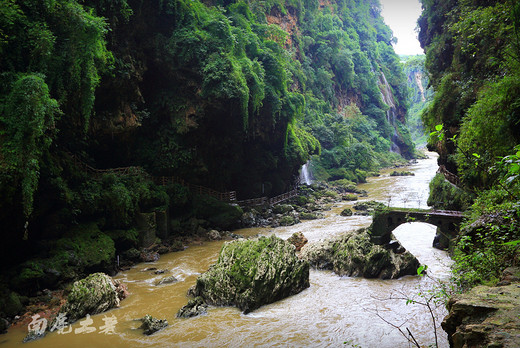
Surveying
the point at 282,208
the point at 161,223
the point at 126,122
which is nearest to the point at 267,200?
the point at 282,208

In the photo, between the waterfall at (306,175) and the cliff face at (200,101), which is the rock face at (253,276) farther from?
the waterfall at (306,175)

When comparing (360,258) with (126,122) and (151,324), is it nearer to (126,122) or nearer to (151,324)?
(151,324)

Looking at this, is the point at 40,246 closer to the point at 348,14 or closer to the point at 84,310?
the point at 84,310

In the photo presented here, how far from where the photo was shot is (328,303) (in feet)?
36.4

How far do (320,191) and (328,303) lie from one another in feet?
81.2

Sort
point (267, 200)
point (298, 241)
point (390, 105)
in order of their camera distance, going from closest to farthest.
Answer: point (298, 241) → point (267, 200) → point (390, 105)

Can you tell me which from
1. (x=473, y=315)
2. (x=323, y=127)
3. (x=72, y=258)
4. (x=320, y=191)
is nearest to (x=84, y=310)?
(x=72, y=258)

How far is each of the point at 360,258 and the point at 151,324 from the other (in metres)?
8.70

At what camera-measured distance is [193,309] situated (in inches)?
420

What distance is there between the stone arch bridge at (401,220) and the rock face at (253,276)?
450cm

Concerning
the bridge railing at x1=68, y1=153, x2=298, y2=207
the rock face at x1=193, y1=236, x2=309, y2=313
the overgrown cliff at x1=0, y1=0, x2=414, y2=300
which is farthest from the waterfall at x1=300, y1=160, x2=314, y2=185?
the rock face at x1=193, y1=236, x2=309, y2=313

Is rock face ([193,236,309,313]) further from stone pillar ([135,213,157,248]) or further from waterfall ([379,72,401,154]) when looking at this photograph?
A: waterfall ([379,72,401,154])

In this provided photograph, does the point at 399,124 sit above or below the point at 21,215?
above

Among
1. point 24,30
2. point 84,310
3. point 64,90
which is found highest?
point 24,30
